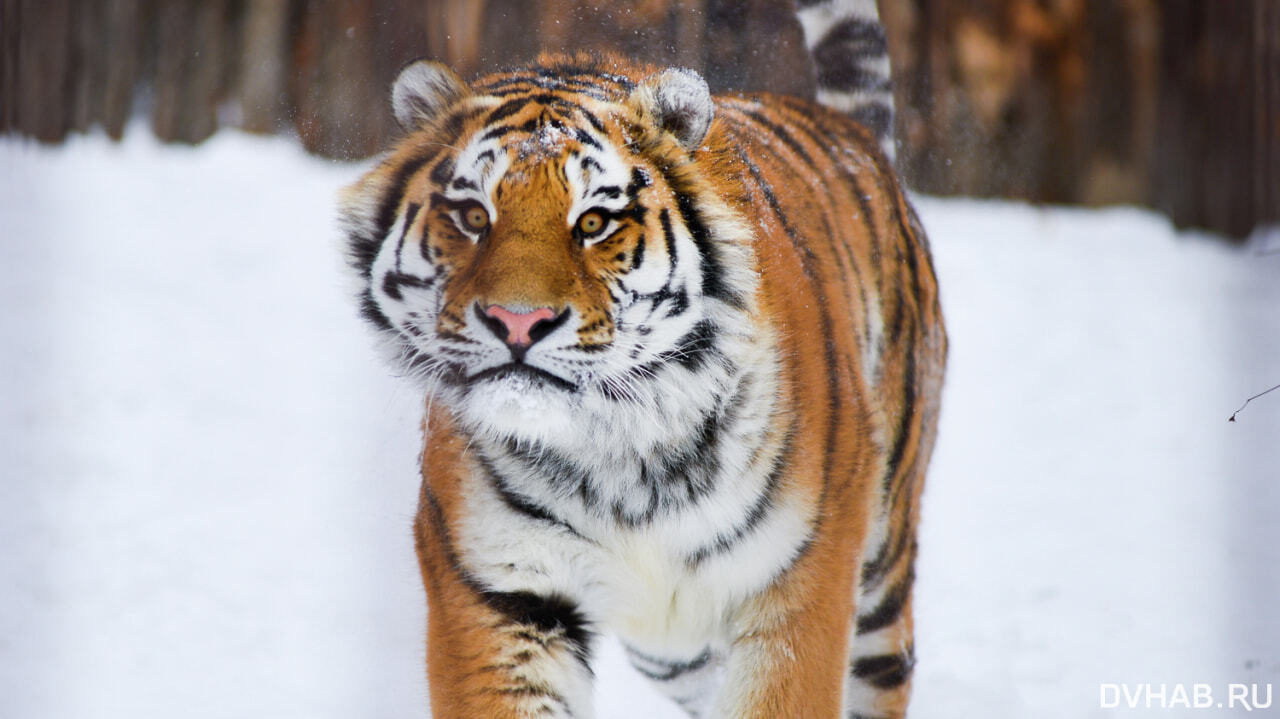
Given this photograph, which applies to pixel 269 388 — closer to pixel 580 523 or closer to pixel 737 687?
pixel 580 523

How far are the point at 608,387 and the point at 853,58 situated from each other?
1.78 feet

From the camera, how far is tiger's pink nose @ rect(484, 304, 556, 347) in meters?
0.76

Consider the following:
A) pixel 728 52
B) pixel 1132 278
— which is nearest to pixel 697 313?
pixel 728 52

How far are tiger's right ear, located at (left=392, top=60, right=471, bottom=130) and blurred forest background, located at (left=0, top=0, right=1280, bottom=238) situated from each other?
0.04 m

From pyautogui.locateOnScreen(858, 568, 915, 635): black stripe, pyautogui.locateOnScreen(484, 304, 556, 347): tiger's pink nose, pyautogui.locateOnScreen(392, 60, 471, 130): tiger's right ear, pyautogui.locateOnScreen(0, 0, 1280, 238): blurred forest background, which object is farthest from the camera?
pyautogui.locateOnScreen(858, 568, 915, 635): black stripe

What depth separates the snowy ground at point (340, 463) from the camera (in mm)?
1063

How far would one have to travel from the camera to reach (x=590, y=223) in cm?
81

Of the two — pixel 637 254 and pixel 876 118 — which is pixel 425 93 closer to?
pixel 637 254

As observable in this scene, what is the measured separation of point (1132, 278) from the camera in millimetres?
1490

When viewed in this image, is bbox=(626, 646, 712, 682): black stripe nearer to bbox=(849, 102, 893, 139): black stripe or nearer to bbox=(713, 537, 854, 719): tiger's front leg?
bbox=(713, 537, 854, 719): tiger's front leg

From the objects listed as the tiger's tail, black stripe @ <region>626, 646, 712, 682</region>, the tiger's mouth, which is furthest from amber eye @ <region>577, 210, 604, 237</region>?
black stripe @ <region>626, 646, 712, 682</region>

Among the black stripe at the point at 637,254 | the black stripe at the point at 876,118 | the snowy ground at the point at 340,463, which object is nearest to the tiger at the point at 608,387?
the black stripe at the point at 637,254

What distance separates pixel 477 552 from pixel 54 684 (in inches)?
22.4

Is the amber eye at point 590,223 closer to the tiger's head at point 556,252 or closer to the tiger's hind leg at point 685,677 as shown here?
the tiger's head at point 556,252
